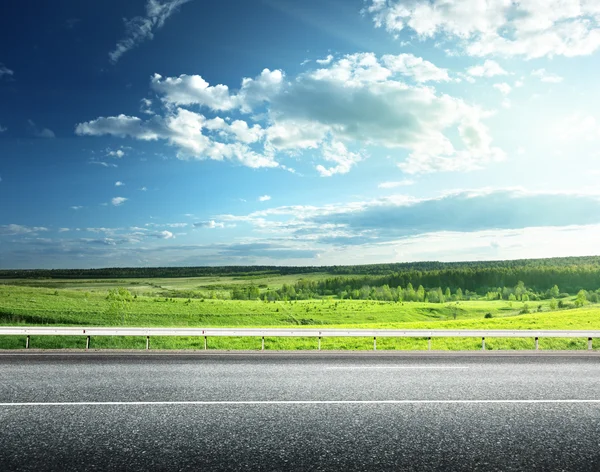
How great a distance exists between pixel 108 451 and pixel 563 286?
143 metres

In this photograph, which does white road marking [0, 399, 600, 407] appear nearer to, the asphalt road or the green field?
the asphalt road

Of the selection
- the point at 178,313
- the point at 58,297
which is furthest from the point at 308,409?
the point at 58,297

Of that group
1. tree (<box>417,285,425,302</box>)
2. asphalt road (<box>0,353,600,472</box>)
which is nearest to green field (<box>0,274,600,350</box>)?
asphalt road (<box>0,353,600,472</box>)

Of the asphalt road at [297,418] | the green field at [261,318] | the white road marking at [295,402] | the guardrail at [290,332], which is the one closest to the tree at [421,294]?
the green field at [261,318]

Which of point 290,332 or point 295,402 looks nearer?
point 295,402

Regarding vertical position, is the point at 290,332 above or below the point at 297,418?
below

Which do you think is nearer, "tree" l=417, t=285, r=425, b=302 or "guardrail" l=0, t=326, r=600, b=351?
"guardrail" l=0, t=326, r=600, b=351

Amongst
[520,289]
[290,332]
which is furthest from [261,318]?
[520,289]

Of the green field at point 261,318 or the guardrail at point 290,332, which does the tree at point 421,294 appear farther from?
the guardrail at point 290,332

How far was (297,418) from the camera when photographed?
6551 mm

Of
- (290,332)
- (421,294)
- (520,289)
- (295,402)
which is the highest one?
(295,402)

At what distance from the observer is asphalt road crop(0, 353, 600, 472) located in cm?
506

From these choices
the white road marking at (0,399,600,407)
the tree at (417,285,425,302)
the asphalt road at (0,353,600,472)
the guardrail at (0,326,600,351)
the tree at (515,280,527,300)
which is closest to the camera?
the asphalt road at (0,353,600,472)

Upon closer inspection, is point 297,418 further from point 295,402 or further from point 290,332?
point 290,332
